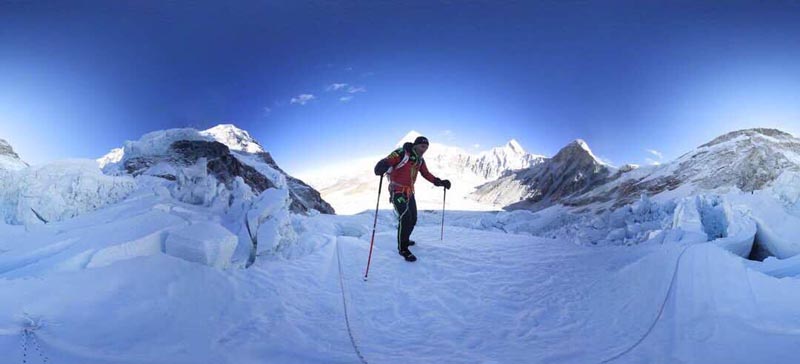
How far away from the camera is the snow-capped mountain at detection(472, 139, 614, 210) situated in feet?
298

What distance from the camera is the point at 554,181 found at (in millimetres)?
101875

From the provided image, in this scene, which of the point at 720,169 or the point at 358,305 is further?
the point at 720,169

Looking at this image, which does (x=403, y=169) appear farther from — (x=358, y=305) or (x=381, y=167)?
(x=358, y=305)

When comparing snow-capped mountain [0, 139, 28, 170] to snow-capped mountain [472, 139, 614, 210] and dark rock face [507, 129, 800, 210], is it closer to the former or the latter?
dark rock face [507, 129, 800, 210]

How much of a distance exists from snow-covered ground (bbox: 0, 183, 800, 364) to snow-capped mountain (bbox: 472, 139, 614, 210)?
287 feet

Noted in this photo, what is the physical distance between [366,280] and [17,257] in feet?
14.4

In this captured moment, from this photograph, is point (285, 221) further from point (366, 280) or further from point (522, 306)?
point (522, 306)

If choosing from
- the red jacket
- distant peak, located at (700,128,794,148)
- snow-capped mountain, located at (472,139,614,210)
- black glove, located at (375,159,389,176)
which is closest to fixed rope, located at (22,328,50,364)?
black glove, located at (375,159,389,176)

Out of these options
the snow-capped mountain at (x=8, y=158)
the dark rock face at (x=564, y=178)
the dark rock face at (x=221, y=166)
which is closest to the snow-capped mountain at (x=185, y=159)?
the dark rock face at (x=221, y=166)

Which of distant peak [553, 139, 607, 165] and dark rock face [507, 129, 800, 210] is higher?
distant peak [553, 139, 607, 165]

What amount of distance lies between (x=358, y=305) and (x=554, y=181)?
106 m

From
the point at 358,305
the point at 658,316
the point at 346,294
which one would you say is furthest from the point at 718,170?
the point at 358,305

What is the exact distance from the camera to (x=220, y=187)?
9.80 metres

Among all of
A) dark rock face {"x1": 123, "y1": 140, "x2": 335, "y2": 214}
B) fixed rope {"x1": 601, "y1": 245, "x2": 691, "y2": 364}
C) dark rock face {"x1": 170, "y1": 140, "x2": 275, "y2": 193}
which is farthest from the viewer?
dark rock face {"x1": 170, "y1": 140, "x2": 275, "y2": 193}
